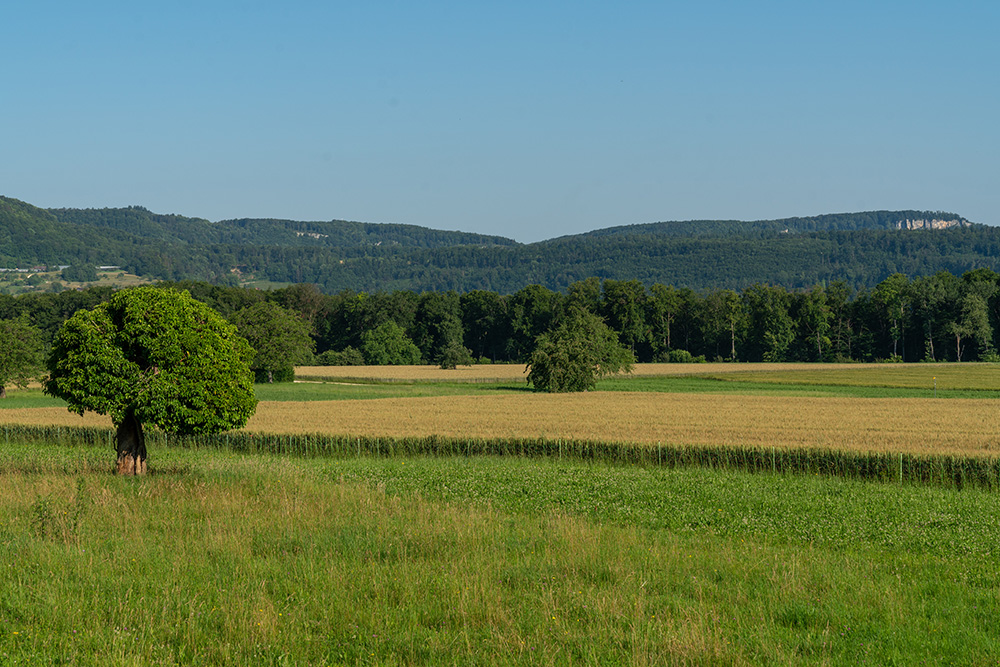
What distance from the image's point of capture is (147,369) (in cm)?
2153

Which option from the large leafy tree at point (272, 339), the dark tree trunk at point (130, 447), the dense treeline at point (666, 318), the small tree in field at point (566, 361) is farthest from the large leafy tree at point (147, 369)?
the dense treeline at point (666, 318)

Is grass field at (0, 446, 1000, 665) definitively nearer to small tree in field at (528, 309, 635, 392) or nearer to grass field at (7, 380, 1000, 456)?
grass field at (7, 380, 1000, 456)

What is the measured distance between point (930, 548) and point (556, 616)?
28.8 ft

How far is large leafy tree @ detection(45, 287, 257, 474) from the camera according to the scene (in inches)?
817

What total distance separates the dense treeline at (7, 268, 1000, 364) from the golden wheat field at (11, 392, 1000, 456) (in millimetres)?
67919

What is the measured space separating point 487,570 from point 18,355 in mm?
77056

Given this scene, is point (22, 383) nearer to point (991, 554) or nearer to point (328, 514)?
point (328, 514)

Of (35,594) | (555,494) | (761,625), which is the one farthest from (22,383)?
(761,625)

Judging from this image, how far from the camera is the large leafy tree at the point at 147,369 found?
2075 cm

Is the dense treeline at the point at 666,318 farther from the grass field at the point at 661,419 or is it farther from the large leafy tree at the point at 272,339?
the grass field at the point at 661,419

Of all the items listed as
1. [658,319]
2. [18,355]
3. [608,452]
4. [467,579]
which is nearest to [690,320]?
[658,319]

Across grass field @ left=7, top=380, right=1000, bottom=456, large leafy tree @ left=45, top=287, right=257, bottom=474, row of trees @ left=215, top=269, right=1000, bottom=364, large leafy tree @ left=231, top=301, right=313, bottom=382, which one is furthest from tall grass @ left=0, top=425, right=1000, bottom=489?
row of trees @ left=215, top=269, right=1000, bottom=364

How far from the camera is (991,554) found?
14547 mm

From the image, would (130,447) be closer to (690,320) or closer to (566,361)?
(566,361)
